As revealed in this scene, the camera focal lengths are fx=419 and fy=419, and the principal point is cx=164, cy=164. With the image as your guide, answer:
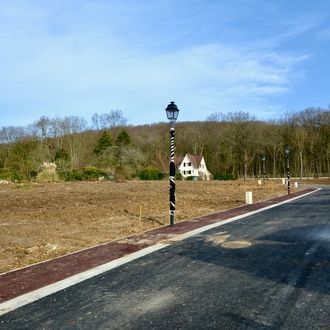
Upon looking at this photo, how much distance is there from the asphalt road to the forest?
4338 cm

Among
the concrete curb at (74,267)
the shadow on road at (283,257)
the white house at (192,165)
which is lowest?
the concrete curb at (74,267)

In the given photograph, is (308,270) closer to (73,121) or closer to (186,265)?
(186,265)

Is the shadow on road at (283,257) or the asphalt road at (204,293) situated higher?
the shadow on road at (283,257)

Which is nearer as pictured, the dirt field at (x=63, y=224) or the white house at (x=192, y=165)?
the dirt field at (x=63, y=224)

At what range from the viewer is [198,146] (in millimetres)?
89438

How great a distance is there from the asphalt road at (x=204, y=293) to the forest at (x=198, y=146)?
43.4 meters

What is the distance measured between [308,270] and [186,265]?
223 cm

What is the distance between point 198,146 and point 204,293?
8370cm

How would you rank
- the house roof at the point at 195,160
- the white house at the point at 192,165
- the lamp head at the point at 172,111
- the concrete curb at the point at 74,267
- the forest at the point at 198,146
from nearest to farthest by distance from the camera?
1. the concrete curb at the point at 74,267
2. the lamp head at the point at 172,111
3. the forest at the point at 198,146
4. the white house at the point at 192,165
5. the house roof at the point at 195,160

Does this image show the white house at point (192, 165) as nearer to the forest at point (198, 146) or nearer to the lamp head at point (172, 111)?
the forest at point (198, 146)

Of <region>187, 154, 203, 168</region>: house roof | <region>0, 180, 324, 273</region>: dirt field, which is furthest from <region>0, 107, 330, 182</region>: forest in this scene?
<region>0, 180, 324, 273</region>: dirt field

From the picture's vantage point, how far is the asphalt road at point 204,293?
5.12 metres

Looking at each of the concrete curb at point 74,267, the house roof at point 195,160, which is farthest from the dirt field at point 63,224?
the house roof at point 195,160

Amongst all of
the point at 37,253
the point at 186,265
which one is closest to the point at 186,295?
the point at 186,265
